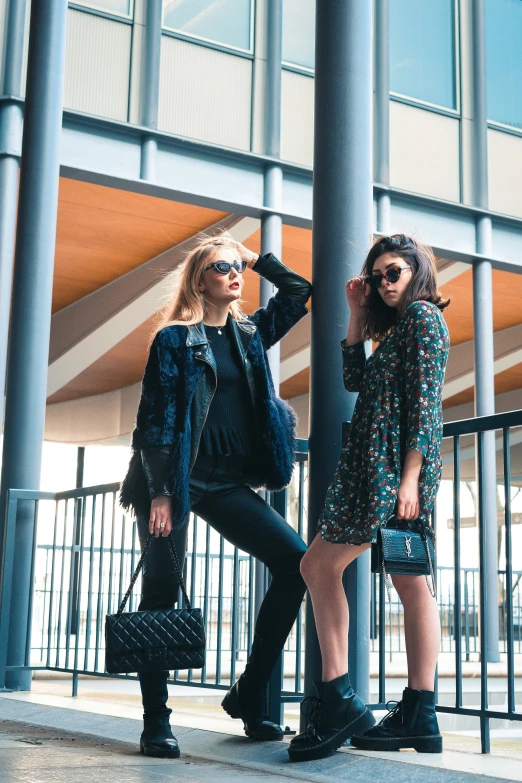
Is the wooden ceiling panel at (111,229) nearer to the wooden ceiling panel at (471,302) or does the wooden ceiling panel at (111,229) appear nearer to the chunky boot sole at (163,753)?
the wooden ceiling panel at (471,302)

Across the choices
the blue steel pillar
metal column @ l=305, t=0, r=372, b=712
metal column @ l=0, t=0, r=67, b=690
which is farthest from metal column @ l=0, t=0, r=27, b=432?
metal column @ l=305, t=0, r=372, b=712

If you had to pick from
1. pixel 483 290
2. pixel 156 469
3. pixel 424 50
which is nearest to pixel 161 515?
pixel 156 469

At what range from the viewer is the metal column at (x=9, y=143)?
27.1 ft

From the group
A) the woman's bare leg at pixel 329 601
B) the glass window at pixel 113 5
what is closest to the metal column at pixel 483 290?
the glass window at pixel 113 5

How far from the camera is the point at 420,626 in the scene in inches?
124

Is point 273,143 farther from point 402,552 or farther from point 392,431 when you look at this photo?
point 402,552

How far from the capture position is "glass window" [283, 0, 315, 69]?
37.4ft

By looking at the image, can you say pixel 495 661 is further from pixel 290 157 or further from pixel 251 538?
pixel 251 538

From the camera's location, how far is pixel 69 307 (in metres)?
15.4

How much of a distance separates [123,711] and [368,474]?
251cm

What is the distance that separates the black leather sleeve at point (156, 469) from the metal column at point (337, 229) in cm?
65

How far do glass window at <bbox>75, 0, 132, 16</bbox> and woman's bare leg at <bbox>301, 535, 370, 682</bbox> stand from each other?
865cm

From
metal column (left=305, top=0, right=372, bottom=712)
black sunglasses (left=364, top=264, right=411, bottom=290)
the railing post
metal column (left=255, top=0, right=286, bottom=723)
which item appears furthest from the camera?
metal column (left=255, top=0, right=286, bottom=723)

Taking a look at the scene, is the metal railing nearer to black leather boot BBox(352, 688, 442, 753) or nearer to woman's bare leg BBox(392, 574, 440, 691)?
woman's bare leg BBox(392, 574, 440, 691)
